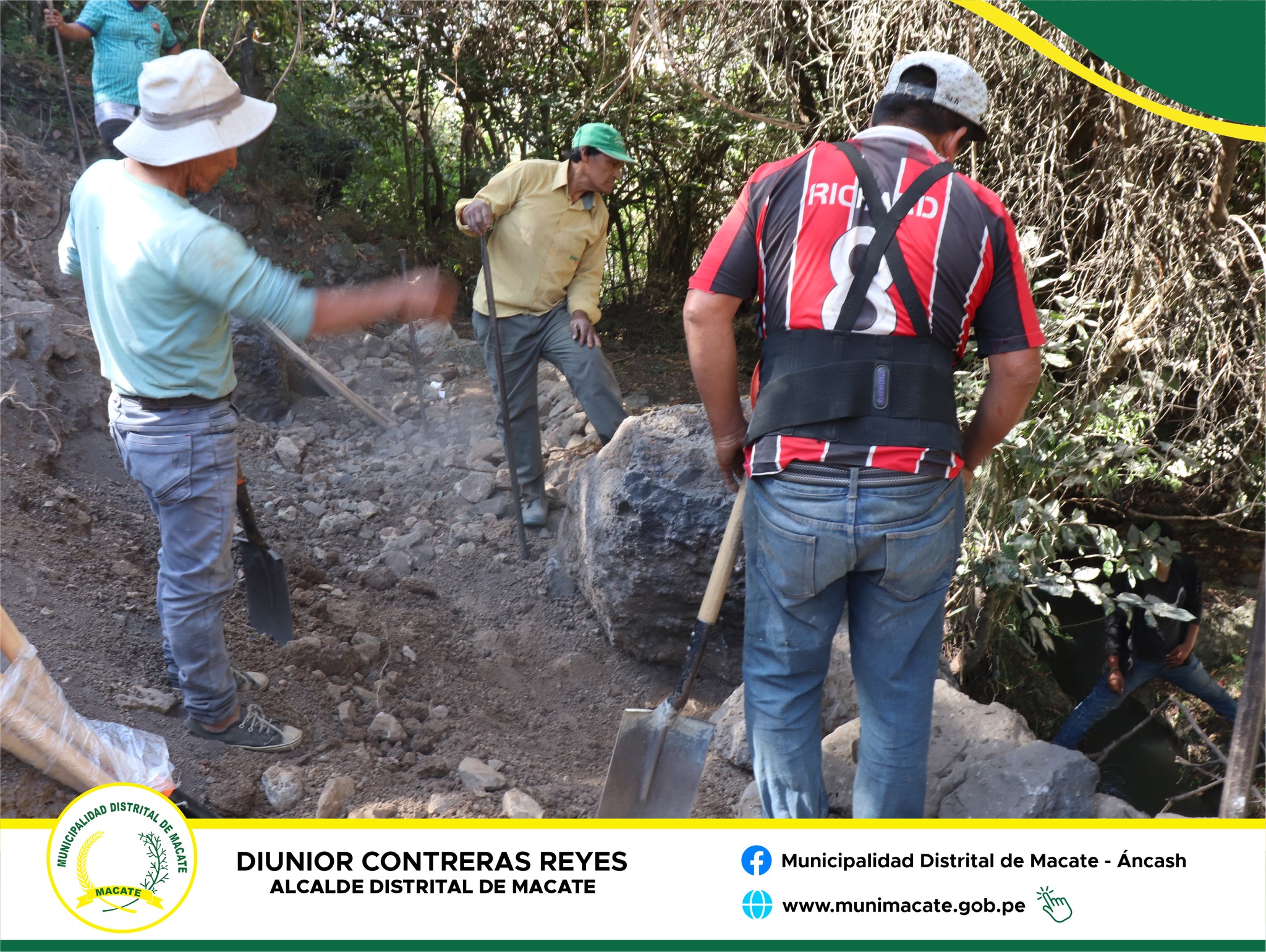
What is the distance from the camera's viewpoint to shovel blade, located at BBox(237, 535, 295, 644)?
11.0ft

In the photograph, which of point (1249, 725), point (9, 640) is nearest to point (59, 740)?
point (9, 640)

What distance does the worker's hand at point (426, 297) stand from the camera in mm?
2504

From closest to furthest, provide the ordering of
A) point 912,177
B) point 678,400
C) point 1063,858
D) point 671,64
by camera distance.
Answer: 1. point 912,177
2. point 1063,858
3. point 671,64
4. point 678,400

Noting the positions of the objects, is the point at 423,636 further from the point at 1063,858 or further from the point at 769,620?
the point at 1063,858

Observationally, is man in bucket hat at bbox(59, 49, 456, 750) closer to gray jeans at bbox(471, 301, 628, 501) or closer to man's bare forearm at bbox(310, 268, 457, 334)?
man's bare forearm at bbox(310, 268, 457, 334)

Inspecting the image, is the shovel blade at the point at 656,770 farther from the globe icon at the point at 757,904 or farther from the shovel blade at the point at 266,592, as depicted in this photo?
the shovel blade at the point at 266,592

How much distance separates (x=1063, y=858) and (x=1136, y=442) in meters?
2.21

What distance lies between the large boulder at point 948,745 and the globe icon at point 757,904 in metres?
0.72

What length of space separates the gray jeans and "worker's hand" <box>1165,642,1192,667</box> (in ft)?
9.56

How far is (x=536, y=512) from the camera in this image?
4.87 metres

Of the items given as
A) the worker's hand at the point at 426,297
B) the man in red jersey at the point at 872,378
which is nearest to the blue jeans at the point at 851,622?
the man in red jersey at the point at 872,378

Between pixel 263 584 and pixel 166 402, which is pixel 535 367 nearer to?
pixel 263 584

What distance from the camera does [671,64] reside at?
332 cm

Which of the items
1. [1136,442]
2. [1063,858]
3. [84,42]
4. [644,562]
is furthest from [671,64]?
[84,42]
